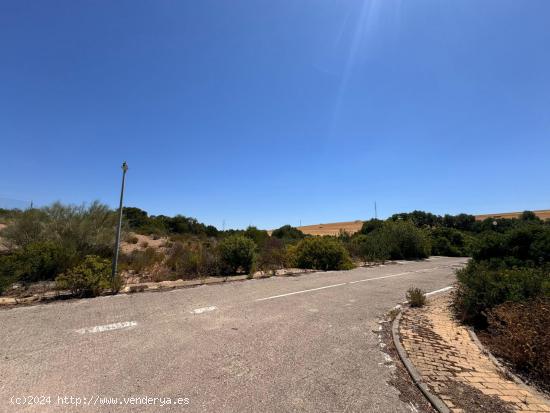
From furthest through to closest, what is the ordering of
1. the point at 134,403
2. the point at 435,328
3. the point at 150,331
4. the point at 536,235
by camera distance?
the point at 536,235 < the point at 435,328 < the point at 150,331 < the point at 134,403

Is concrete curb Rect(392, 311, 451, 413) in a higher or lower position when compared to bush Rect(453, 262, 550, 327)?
lower

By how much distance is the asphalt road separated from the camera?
3568 millimetres

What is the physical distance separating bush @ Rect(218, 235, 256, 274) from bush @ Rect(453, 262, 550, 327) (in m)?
8.76

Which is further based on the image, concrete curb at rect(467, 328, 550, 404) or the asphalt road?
concrete curb at rect(467, 328, 550, 404)

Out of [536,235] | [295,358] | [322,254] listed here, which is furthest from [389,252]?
[295,358]

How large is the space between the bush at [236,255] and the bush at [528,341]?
10067mm

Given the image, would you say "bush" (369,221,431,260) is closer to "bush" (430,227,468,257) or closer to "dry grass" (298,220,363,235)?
"bush" (430,227,468,257)

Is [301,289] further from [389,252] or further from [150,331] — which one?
[389,252]

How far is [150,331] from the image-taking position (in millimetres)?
5859

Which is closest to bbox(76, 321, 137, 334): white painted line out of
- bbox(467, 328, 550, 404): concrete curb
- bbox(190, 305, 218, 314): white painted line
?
bbox(190, 305, 218, 314): white painted line

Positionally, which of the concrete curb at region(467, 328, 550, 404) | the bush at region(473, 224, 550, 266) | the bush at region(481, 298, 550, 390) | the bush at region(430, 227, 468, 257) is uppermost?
the bush at region(430, 227, 468, 257)

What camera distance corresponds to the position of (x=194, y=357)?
15.4 feet

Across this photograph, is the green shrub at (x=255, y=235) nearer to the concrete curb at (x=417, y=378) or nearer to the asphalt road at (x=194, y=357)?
the asphalt road at (x=194, y=357)

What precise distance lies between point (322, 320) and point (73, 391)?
16.5 feet
